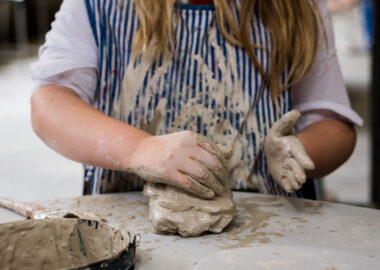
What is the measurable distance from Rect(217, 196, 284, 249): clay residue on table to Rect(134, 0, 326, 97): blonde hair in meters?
0.28

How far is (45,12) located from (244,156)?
6.94m

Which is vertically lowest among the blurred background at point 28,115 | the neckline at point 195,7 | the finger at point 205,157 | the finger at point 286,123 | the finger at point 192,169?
the blurred background at point 28,115

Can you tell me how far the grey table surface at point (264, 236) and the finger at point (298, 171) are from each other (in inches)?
3.0

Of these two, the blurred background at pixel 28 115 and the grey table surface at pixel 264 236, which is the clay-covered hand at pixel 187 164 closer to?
the grey table surface at pixel 264 236

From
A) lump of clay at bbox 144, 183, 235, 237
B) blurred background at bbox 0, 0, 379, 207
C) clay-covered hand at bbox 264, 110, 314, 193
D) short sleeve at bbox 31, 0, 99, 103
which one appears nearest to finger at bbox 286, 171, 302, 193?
clay-covered hand at bbox 264, 110, 314, 193

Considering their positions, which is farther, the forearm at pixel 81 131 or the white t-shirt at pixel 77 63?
the white t-shirt at pixel 77 63

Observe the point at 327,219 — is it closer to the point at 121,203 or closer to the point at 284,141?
the point at 284,141

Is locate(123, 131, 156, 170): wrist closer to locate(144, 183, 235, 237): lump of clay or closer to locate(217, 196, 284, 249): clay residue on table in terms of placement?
locate(144, 183, 235, 237): lump of clay

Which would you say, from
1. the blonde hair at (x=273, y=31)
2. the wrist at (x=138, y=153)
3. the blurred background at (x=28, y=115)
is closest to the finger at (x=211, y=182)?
the wrist at (x=138, y=153)

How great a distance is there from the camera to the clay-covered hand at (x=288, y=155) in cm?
90

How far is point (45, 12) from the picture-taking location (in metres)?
7.48

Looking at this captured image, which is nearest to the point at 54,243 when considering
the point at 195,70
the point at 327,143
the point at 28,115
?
the point at 195,70

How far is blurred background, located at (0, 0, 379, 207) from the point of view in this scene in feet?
10.0

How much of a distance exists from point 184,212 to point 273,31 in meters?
0.52
